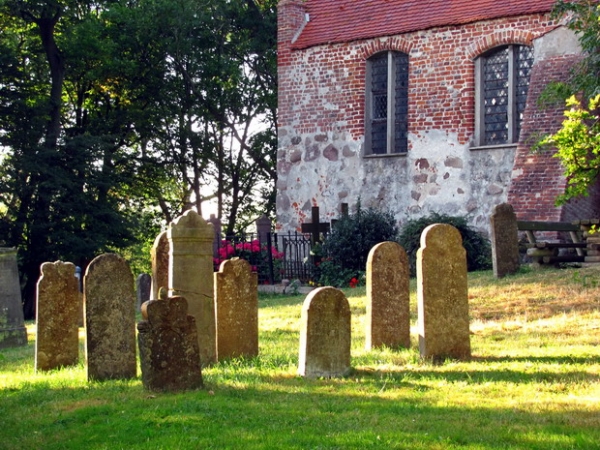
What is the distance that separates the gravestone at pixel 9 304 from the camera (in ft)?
52.2

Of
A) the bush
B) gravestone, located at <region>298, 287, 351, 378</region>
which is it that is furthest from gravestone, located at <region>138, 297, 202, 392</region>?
the bush

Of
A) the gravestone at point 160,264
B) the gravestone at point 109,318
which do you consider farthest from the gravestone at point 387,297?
the gravestone at point 109,318

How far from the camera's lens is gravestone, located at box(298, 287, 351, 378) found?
9.45 m

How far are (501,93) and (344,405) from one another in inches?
676

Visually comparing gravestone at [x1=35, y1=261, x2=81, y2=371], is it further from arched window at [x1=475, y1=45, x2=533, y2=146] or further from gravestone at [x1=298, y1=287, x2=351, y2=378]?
arched window at [x1=475, y1=45, x2=533, y2=146]

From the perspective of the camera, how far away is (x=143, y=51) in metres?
32.2

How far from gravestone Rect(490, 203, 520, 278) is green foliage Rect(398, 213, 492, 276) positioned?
3432 millimetres

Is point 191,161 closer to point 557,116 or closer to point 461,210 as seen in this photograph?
point 461,210

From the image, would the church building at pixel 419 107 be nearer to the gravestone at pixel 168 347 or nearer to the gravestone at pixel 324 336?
the gravestone at pixel 324 336

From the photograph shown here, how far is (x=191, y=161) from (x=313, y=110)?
30.1 feet

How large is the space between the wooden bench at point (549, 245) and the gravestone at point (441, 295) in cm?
874

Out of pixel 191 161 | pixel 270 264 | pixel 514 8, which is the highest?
pixel 514 8

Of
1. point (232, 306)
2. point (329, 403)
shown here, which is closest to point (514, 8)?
point (232, 306)

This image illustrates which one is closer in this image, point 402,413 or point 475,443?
point 475,443
